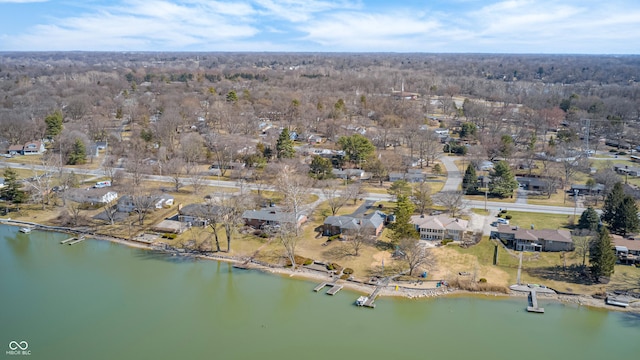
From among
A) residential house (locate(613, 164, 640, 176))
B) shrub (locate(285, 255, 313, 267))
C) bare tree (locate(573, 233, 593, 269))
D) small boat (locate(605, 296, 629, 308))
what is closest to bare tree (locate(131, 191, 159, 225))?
shrub (locate(285, 255, 313, 267))

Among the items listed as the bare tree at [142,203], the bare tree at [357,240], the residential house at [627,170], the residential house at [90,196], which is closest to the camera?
the bare tree at [357,240]

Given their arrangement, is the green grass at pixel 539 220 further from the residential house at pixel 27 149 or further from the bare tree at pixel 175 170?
the residential house at pixel 27 149

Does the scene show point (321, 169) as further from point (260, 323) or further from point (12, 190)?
point (12, 190)

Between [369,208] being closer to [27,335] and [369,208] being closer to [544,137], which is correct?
[27,335]

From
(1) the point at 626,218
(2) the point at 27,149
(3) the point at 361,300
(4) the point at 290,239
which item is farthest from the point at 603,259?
(2) the point at 27,149

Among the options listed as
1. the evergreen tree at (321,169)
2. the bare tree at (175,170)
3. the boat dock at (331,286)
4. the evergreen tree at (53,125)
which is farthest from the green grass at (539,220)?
the evergreen tree at (53,125)

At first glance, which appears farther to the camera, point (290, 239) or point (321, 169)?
point (321, 169)
